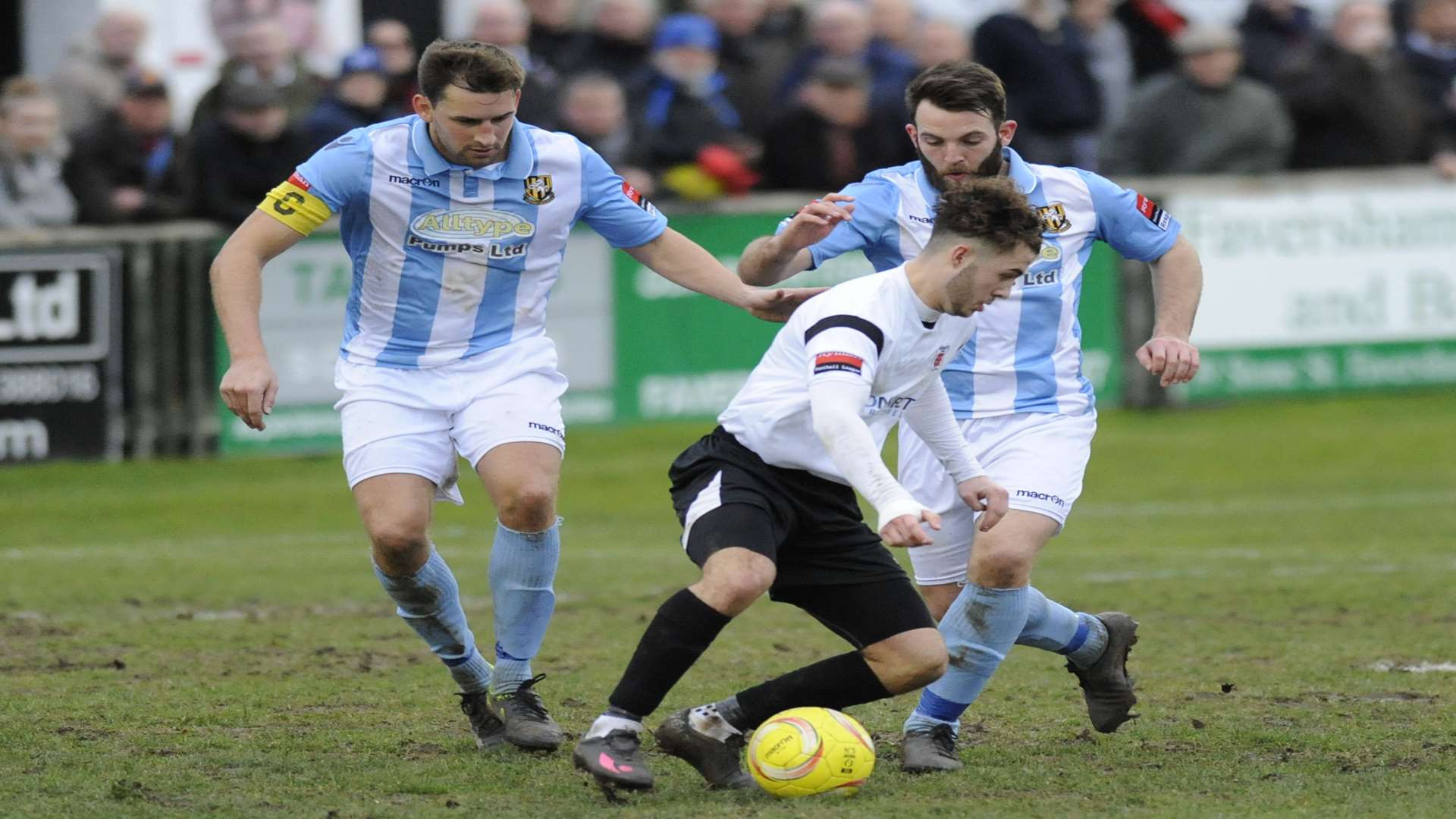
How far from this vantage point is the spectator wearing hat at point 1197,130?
15.0 meters

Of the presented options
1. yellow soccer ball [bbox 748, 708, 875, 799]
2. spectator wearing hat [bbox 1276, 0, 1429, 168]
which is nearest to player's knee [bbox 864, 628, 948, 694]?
yellow soccer ball [bbox 748, 708, 875, 799]

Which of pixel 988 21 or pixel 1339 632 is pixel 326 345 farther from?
pixel 1339 632

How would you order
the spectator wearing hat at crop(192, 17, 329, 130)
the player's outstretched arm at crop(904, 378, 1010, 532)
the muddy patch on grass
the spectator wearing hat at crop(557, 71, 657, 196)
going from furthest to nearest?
the spectator wearing hat at crop(557, 71, 657, 196) → the spectator wearing hat at crop(192, 17, 329, 130) → the muddy patch on grass → the player's outstretched arm at crop(904, 378, 1010, 532)

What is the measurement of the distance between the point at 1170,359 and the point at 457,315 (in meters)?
2.12

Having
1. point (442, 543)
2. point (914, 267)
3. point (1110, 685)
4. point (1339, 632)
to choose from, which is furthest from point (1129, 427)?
point (914, 267)

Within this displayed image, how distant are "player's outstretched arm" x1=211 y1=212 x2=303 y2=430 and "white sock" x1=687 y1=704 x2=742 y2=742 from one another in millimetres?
1446

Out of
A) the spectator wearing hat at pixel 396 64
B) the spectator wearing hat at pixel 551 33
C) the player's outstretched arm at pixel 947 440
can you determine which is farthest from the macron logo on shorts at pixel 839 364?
the spectator wearing hat at pixel 551 33

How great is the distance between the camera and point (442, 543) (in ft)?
37.5

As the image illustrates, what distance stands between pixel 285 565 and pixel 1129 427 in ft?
21.2

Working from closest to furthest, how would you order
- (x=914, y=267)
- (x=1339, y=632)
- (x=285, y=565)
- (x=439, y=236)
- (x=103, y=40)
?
(x=914, y=267)
(x=439, y=236)
(x=1339, y=632)
(x=285, y=565)
(x=103, y=40)

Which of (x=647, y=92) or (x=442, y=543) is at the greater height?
(x=647, y=92)

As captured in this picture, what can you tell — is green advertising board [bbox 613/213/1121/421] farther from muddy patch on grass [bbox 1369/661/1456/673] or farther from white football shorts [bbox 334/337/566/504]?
white football shorts [bbox 334/337/566/504]

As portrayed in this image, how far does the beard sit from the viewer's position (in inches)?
251

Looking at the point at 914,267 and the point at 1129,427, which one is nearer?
the point at 914,267
